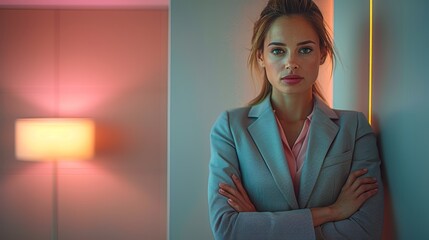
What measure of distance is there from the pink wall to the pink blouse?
1.77 metres

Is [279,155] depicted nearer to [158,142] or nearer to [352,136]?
[352,136]

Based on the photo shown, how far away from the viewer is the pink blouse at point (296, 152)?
1.80 metres

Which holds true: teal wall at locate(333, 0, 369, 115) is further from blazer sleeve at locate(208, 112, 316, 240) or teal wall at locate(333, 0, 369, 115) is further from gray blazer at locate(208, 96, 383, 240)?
blazer sleeve at locate(208, 112, 316, 240)

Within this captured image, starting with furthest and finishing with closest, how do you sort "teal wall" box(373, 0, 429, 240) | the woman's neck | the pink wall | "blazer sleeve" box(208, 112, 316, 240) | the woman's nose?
the pink wall < the woman's neck < the woman's nose < "blazer sleeve" box(208, 112, 316, 240) < "teal wall" box(373, 0, 429, 240)

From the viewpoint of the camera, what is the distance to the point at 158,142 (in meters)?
3.53

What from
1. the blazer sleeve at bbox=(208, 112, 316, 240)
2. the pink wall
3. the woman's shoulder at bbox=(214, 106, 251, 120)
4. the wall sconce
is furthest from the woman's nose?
the wall sconce

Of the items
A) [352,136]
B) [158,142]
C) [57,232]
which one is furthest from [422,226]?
[57,232]

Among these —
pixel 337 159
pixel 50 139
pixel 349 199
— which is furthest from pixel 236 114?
pixel 50 139

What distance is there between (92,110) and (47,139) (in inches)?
16.8

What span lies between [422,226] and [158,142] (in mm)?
2273

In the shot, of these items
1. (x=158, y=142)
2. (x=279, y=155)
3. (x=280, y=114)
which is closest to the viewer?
(x=279, y=155)

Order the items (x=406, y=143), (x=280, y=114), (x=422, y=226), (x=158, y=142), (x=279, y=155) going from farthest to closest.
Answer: (x=158, y=142), (x=280, y=114), (x=279, y=155), (x=406, y=143), (x=422, y=226)

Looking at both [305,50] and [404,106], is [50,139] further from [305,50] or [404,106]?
[404,106]

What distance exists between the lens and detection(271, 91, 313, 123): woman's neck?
6.23 feet
